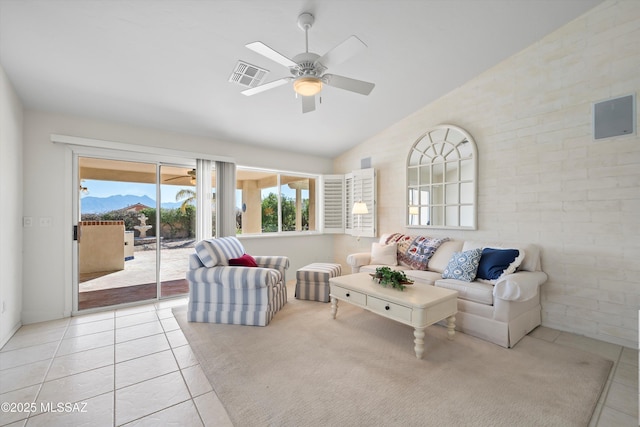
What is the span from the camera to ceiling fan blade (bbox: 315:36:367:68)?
1934 mm

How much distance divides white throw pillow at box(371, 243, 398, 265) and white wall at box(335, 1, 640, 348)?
106cm

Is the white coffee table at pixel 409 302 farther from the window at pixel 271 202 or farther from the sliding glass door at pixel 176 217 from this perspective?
the sliding glass door at pixel 176 217

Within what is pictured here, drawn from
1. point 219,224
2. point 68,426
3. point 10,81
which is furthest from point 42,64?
point 68,426

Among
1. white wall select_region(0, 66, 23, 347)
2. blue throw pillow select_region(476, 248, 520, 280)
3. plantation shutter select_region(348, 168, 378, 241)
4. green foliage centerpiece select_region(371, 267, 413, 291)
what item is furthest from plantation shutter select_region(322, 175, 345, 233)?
white wall select_region(0, 66, 23, 347)

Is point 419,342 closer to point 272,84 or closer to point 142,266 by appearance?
point 272,84

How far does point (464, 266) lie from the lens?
10.3 feet

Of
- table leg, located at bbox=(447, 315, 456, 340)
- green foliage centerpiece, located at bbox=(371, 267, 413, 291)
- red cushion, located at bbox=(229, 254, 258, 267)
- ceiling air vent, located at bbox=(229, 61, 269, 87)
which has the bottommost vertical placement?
table leg, located at bbox=(447, 315, 456, 340)

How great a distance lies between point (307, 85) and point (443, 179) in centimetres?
270

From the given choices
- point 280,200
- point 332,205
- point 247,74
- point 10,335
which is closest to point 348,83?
point 247,74

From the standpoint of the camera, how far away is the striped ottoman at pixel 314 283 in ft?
13.0

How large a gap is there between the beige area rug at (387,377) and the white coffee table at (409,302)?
286mm

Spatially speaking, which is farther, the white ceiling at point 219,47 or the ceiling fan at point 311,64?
the white ceiling at point 219,47

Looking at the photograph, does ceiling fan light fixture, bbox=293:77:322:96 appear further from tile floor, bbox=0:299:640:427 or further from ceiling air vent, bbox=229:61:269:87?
tile floor, bbox=0:299:640:427

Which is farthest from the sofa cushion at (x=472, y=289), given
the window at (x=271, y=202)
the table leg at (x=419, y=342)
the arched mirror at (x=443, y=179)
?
the window at (x=271, y=202)
